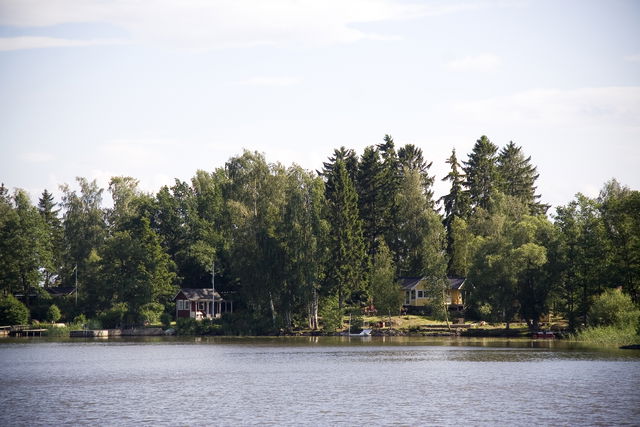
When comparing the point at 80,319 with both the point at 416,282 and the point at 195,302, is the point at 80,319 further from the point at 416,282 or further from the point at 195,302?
the point at 416,282

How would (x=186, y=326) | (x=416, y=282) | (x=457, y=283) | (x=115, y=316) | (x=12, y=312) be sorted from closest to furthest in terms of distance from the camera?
1. (x=186, y=326)
2. (x=115, y=316)
3. (x=457, y=283)
4. (x=12, y=312)
5. (x=416, y=282)

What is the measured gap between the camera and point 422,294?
11638 centimetres

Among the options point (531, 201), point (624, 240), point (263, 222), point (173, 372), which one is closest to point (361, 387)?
point (173, 372)

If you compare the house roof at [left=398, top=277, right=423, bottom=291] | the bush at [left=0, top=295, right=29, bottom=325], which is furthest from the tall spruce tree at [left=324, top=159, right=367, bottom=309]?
the bush at [left=0, top=295, right=29, bottom=325]

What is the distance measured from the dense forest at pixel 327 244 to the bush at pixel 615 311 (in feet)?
13.3

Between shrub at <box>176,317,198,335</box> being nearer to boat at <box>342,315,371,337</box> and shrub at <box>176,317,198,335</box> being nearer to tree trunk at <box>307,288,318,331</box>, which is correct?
tree trunk at <box>307,288,318,331</box>

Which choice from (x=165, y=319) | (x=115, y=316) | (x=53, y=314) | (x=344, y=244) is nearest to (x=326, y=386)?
(x=344, y=244)

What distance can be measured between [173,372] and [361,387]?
16.3 metres

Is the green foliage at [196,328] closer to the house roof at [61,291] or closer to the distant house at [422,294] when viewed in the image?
the house roof at [61,291]

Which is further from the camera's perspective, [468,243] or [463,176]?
[463,176]

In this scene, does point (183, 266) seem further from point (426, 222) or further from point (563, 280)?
point (563, 280)

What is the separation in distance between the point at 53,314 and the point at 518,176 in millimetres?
82196

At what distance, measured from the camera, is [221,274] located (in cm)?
12438

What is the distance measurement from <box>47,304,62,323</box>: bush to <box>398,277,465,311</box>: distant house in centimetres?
5103
